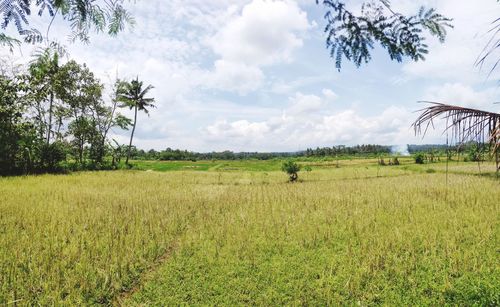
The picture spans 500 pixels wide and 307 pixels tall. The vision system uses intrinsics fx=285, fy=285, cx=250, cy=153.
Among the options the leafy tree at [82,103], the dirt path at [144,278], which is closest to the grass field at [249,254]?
the dirt path at [144,278]

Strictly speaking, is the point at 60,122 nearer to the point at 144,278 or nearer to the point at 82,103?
the point at 82,103

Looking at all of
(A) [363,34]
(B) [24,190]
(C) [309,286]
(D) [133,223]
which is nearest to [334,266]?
(C) [309,286]

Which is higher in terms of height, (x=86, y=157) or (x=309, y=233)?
(x=86, y=157)

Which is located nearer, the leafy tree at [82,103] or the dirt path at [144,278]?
the dirt path at [144,278]

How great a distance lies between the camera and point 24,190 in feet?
41.8

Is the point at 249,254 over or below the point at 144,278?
over

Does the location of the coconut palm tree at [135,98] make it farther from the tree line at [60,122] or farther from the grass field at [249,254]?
the grass field at [249,254]

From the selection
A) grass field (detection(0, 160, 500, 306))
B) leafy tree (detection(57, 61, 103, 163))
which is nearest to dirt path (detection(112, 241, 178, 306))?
grass field (detection(0, 160, 500, 306))

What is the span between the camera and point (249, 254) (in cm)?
615

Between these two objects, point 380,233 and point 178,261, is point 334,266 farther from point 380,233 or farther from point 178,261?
point 178,261

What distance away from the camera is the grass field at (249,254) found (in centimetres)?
466

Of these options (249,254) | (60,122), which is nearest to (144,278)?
(249,254)

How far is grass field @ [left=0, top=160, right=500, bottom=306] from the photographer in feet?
15.3

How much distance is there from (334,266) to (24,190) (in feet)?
45.1
